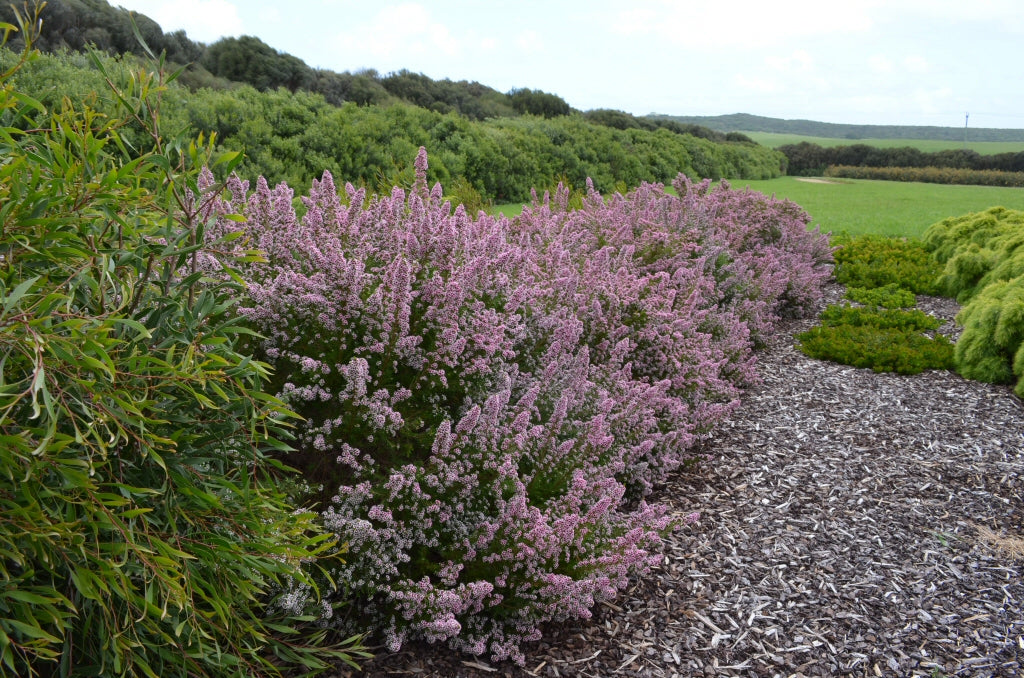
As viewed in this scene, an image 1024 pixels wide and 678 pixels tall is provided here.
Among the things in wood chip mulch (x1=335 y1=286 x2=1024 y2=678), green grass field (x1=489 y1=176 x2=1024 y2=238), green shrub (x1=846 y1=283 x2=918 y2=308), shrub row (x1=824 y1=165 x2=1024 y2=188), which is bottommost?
wood chip mulch (x1=335 y1=286 x2=1024 y2=678)

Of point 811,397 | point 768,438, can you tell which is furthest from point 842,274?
point 768,438

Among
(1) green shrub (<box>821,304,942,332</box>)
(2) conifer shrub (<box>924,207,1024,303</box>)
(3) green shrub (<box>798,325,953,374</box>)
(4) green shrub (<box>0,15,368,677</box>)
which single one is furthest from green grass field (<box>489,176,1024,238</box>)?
(4) green shrub (<box>0,15,368,677</box>)

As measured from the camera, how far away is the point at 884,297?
942cm

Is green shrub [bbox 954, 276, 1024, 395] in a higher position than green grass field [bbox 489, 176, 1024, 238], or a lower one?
lower

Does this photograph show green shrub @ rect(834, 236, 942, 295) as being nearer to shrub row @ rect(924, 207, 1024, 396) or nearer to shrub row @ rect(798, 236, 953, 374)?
shrub row @ rect(798, 236, 953, 374)

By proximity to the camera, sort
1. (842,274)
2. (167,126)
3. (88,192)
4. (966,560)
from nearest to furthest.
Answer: (88,192), (966,560), (167,126), (842,274)

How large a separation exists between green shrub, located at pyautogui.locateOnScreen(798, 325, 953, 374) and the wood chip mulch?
37.9 inches

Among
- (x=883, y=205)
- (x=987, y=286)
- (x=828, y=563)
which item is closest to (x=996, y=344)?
(x=987, y=286)

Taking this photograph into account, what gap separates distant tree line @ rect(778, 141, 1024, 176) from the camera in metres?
40.2

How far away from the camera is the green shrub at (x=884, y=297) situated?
932cm

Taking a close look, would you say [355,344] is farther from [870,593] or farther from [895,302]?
[895,302]

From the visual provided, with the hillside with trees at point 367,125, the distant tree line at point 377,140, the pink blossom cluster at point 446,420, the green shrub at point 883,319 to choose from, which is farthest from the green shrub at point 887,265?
the pink blossom cluster at point 446,420

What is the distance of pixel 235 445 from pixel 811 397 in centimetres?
540

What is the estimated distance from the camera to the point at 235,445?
1.98 meters
